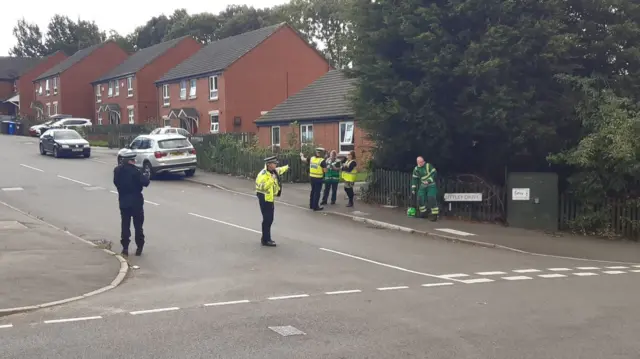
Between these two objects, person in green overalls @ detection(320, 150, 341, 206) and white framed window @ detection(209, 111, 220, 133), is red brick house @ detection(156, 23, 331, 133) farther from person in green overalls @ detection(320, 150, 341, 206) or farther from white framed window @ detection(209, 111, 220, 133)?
person in green overalls @ detection(320, 150, 341, 206)

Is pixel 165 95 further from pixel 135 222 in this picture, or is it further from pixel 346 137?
pixel 135 222

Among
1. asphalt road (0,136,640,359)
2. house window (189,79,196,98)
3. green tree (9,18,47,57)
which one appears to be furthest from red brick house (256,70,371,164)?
green tree (9,18,47,57)

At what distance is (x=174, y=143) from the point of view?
2848cm

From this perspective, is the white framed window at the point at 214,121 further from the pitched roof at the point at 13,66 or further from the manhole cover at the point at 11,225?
the pitched roof at the point at 13,66

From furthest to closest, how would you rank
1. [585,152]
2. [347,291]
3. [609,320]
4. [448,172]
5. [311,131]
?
[311,131] → [448,172] → [585,152] → [347,291] → [609,320]

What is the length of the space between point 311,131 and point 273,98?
1470cm

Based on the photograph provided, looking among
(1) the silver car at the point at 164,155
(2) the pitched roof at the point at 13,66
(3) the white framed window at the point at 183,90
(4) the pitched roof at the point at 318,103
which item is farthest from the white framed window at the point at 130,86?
(1) the silver car at the point at 164,155

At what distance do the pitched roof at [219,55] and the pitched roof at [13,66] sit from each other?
41173 mm

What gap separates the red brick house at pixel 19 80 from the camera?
80.1m

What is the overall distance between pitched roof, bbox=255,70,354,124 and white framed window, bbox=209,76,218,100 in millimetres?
10911

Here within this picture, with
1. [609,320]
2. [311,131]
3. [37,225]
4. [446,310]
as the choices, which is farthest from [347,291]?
[311,131]

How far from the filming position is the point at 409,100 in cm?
1930

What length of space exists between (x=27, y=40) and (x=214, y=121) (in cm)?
7329

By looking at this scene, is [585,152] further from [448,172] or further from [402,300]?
[402,300]
